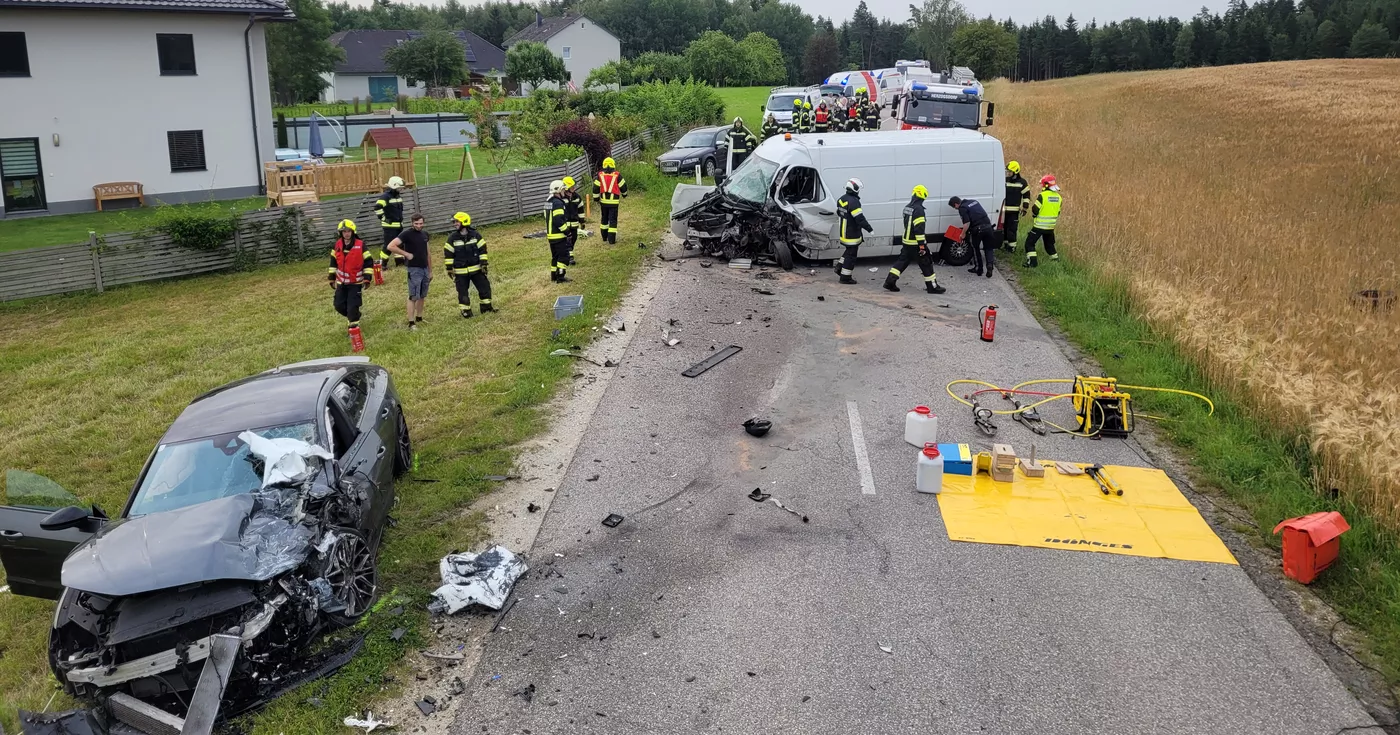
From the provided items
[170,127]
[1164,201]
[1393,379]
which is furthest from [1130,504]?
[170,127]

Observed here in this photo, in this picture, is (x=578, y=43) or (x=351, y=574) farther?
(x=578, y=43)

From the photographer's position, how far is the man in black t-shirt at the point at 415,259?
43.0 feet

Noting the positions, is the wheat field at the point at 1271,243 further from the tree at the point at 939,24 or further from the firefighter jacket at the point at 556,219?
the tree at the point at 939,24

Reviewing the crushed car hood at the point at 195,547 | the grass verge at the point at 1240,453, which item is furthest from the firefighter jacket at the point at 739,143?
the crushed car hood at the point at 195,547

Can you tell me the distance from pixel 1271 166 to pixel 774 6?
107 metres

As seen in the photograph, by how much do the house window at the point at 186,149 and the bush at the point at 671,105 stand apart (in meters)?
14.1

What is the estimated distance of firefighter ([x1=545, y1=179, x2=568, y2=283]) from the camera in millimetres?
15531

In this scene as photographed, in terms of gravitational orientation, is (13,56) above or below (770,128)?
above

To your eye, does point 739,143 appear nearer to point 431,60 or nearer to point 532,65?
point 532,65

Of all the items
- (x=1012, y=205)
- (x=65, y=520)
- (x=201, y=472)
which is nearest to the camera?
(x=65, y=520)

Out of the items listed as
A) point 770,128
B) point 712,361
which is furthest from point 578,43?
point 712,361

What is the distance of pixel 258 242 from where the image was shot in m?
19.5

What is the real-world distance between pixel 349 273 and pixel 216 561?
800 cm

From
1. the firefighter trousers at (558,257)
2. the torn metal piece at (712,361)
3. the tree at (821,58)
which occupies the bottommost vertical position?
the torn metal piece at (712,361)
